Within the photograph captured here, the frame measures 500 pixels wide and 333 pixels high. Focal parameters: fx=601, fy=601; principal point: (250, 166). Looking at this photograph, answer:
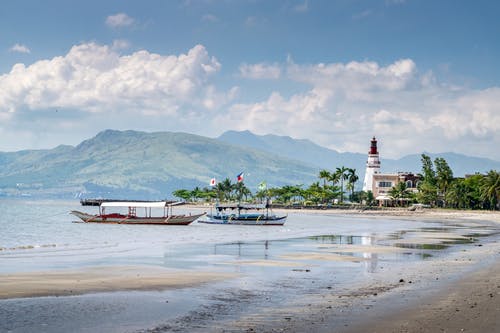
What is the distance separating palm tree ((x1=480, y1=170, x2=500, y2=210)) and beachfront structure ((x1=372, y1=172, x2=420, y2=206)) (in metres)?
36.2

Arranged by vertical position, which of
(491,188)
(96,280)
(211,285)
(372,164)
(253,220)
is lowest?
(211,285)

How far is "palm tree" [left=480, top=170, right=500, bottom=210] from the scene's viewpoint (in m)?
140

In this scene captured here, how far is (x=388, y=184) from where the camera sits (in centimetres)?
19225

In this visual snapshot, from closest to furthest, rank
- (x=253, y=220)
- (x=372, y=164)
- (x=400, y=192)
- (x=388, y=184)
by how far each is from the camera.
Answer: (x=253, y=220) < (x=400, y=192) < (x=388, y=184) < (x=372, y=164)

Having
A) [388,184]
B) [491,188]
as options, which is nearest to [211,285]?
[491,188]

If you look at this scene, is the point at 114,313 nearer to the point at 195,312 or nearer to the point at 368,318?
the point at 195,312

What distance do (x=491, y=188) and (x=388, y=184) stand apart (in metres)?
54.3

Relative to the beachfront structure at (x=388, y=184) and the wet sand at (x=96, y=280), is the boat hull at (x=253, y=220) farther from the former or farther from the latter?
the beachfront structure at (x=388, y=184)

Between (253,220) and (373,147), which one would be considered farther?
(373,147)

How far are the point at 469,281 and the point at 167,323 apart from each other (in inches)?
539

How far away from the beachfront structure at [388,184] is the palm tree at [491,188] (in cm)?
3623

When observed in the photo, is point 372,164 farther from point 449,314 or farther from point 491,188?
point 449,314

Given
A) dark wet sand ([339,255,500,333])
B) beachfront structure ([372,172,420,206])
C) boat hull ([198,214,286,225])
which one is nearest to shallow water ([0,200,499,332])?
dark wet sand ([339,255,500,333])

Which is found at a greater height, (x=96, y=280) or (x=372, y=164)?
(x=372, y=164)
